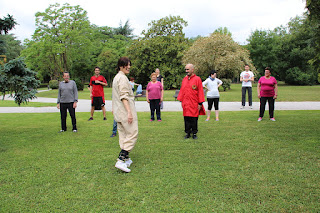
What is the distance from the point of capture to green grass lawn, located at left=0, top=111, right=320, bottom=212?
333cm

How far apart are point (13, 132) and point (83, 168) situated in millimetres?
4861

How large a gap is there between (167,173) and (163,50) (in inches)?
1329

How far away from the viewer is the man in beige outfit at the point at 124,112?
4.44 metres

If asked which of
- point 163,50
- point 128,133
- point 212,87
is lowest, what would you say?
point 128,133

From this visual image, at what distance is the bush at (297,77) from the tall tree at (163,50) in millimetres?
24411

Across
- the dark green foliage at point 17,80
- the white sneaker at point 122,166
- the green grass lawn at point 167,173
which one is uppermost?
the dark green foliage at point 17,80

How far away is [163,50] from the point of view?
36.8 m

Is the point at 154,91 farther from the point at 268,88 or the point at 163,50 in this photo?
the point at 163,50

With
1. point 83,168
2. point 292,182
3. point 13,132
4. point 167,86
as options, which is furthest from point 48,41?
point 292,182

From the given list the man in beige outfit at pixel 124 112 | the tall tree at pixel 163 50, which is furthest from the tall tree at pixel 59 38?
the man in beige outfit at pixel 124 112

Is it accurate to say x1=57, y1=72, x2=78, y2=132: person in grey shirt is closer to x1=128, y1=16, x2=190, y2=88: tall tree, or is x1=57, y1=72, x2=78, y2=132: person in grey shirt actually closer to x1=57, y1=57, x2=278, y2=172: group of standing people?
x1=57, y1=57, x2=278, y2=172: group of standing people

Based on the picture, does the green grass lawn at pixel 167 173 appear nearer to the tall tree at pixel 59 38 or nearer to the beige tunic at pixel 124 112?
the beige tunic at pixel 124 112

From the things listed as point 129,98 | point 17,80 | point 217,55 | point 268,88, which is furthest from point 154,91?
point 217,55

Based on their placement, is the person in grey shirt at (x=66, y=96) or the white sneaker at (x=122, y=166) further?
the person in grey shirt at (x=66, y=96)
